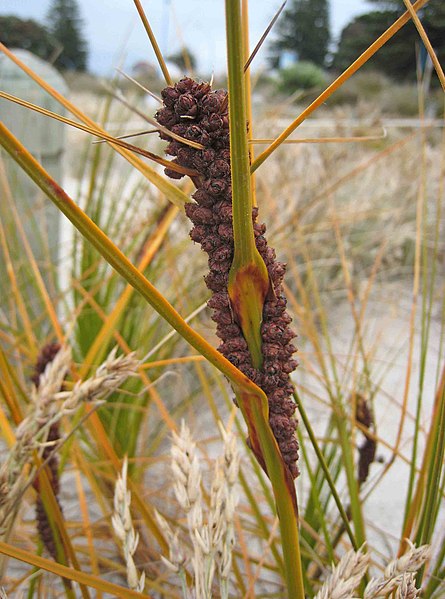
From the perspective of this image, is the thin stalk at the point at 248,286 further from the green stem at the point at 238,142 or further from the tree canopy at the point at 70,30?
the tree canopy at the point at 70,30

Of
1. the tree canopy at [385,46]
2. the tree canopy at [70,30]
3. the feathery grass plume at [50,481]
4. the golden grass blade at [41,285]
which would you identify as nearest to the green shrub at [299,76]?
the tree canopy at [385,46]

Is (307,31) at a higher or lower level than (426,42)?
higher

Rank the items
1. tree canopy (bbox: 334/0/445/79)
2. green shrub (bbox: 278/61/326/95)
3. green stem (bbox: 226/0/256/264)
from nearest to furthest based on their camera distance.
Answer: green stem (bbox: 226/0/256/264) → tree canopy (bbox: 334/0/445/79) → green shrub (bbox: 278/61/326/95)

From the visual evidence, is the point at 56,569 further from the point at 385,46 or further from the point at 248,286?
the point at 385,46

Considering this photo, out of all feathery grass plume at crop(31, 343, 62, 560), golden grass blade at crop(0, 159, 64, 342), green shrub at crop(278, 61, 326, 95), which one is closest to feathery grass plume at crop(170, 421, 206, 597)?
feathery grass plume at crop(31, 343, 62, 560)

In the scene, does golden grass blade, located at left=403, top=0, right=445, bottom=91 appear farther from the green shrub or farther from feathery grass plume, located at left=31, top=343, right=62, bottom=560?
the green shrub

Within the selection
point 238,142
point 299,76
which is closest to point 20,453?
point 238,142

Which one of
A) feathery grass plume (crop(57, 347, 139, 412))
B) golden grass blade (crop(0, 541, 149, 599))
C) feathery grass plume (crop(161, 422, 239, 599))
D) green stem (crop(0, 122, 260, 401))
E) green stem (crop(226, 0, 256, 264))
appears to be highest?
green stem (crop(226, 0, 256, 264))
